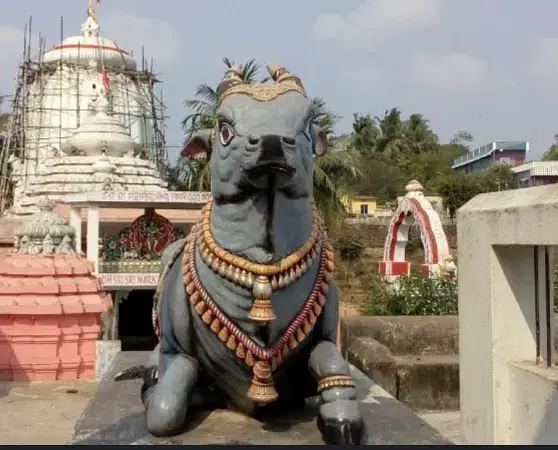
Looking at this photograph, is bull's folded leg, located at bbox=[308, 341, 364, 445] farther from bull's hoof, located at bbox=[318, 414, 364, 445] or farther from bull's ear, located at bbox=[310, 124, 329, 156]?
bull's ear, located at bbox=[310, 124, 329, 156]

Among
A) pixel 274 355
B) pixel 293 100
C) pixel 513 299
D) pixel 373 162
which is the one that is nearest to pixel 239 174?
pixel 293 100

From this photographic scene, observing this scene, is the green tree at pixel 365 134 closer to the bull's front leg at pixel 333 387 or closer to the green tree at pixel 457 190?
the green tree at pixel 457 190

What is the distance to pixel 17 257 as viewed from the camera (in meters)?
8.70

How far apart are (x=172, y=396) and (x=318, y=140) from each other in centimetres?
114

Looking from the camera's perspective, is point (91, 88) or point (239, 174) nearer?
point (239, 174)

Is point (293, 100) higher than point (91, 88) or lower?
lower

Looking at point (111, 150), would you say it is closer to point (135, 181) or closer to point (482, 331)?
point (135, 181)

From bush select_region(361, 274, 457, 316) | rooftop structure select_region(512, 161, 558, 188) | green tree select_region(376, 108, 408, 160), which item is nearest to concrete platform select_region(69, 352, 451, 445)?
bush select_region(361, 274, 457, 316)

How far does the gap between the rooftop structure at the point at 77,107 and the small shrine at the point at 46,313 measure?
691 cm

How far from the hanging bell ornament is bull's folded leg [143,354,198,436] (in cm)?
45

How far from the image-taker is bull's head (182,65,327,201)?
237 cm

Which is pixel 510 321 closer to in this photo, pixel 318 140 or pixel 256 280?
pixel 318 140

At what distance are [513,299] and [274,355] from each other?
1.76 metres

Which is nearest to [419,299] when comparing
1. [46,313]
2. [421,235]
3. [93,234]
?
[421,235]
